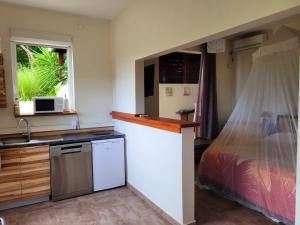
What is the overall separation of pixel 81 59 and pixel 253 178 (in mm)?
3007

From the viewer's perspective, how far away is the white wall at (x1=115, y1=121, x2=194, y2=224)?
2.35 metres

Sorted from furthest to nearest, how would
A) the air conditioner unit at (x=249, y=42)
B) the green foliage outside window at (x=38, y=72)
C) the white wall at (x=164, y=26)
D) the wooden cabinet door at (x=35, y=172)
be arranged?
1. the air conditioner unit at (x=249, y=42)
2. the green foliage outside window at (x=38, y=72)
3. the wooden cabinet door at (x=35, y=172)
4. the white wall at (x=164, y=26)

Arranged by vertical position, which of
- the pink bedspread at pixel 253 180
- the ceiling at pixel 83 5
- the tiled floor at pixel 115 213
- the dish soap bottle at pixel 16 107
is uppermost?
the ceiling at pixel 83 5

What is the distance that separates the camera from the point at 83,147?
129 inches

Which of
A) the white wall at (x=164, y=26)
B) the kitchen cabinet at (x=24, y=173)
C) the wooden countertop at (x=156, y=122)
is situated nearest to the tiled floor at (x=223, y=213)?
the white wall at (x=164, y=26)

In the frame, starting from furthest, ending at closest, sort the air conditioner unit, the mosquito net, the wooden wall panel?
the air conditioner unit < the wooden wall panel < the mosquito net

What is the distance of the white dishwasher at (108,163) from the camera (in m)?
3.37

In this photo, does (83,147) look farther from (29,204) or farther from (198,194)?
(198,194)

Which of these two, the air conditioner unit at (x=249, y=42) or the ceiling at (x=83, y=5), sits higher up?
the ceiling at (x=83, y=5)

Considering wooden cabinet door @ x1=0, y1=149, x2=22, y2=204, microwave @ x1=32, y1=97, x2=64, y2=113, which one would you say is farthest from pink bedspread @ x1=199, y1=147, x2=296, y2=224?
wooden cabinet door @ x1=0, y1=149, x2=22, y2=204

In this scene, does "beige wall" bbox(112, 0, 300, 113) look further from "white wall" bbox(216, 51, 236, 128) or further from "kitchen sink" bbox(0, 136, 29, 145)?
"white wall" bbox(216, 51, 236, 128)

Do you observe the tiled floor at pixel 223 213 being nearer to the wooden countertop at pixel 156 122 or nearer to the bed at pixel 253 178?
the bed at pixel 253 178

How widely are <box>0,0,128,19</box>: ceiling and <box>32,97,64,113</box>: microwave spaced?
4.28ft

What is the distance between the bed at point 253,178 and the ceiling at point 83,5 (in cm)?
250
